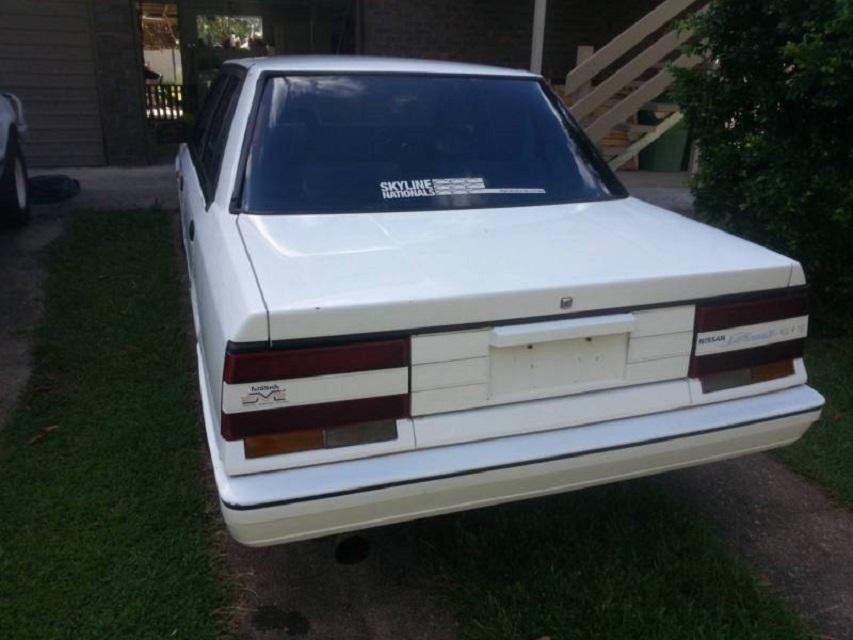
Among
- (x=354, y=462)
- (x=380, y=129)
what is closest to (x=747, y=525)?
(x=354, y=462)

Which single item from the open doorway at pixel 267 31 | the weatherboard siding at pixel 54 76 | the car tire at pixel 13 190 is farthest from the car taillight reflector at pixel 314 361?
the open doorway at pixel 267 31

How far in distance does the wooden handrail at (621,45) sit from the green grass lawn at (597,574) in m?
5.50

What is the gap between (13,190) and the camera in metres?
6.45

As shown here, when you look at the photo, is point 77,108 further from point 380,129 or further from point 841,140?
point 841,140

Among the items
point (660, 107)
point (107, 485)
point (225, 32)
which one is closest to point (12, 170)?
point (107, 485)

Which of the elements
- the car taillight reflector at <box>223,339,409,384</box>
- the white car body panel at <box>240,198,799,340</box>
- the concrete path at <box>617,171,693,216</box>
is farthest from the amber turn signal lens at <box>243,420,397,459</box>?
the concrete path at <box>617,171,693,216</box>

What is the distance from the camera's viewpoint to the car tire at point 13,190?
637cm

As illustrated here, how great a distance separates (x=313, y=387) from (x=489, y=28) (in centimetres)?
965

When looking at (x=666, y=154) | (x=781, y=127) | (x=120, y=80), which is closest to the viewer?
(x=781, y=127)

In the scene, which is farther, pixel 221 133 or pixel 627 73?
pixel 627 73

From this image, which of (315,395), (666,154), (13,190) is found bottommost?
(666,154)

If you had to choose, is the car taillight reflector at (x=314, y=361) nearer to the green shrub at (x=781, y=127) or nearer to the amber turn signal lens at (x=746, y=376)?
the amber turn signal lens at (x=746, y=376)

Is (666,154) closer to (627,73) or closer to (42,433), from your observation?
(627,73)

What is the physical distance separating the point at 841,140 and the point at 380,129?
2891 millimetres
